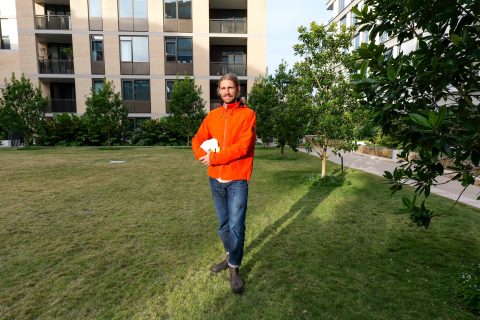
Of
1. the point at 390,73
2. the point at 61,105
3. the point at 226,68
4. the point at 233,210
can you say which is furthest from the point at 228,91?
the point at 61,105

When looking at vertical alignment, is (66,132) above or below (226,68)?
below

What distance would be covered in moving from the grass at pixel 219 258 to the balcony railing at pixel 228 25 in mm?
21529

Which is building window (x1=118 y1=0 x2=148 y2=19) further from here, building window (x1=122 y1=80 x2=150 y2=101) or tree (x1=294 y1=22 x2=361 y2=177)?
tree (x1=294 y1=22 x2=361 y2=177)

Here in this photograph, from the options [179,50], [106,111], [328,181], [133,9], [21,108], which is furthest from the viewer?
[179,50]

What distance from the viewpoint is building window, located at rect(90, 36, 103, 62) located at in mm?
24453

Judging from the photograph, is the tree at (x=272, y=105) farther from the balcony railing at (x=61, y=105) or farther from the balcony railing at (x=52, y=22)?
the balcony railing at (x=52, y=22)

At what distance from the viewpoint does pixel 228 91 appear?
10.0ft

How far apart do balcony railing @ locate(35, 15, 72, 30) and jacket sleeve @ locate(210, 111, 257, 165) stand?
2788 centimetres

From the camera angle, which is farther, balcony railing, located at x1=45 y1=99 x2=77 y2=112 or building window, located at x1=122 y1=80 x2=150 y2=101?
balcony railing, located at x1=45 y1=99 x2=77 y2=112

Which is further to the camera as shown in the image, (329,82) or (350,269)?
(329,82)

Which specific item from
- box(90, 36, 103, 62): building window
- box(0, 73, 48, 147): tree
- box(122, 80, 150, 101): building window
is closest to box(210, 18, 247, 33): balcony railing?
box(122, 80, 150, 101): building window

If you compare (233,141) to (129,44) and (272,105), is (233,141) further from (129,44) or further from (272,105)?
(129,44)

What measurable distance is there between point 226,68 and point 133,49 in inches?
317

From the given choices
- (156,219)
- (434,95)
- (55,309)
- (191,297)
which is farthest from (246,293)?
(156,219)
